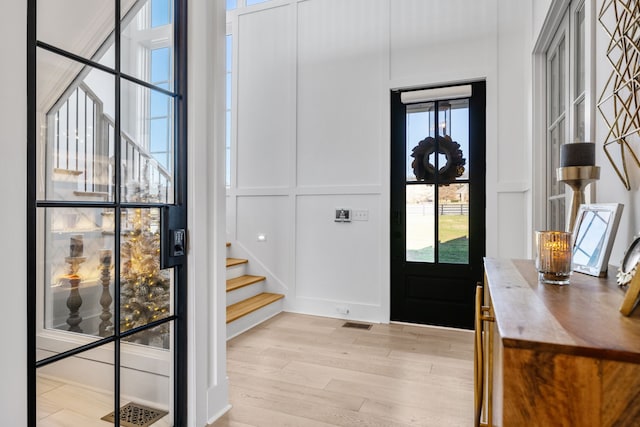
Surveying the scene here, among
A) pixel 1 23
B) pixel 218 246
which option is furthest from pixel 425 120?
pixel 1 23

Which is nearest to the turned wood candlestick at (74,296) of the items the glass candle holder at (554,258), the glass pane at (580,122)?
the glass candle holder at (554,258)

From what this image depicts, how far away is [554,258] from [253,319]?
2791 millimetres

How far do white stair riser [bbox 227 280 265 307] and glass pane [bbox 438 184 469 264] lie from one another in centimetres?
181

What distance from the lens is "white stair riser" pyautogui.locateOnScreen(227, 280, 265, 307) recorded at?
134 inches

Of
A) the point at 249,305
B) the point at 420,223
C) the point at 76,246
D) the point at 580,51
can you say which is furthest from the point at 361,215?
the point at 76,246

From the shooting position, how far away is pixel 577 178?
3.98 feet

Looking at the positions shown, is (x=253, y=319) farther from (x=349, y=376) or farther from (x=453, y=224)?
(x=453, y=224)

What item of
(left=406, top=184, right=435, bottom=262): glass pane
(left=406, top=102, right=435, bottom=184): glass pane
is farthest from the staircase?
(left=406, top=102, right=435, bottom=184): glass pane

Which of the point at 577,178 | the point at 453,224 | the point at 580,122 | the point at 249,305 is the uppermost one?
the point at 580,122

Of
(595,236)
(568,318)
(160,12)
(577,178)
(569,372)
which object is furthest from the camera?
(160,12)

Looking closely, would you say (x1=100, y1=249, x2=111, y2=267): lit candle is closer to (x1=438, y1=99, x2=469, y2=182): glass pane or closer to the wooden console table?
the wooden console table

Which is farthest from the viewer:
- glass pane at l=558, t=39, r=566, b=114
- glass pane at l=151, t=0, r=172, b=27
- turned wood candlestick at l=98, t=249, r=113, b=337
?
glass pane at l=558, t=39, r=566, b=114

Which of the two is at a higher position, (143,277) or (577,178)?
(577,178)

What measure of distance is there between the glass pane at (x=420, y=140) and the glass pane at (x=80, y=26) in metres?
2.59
